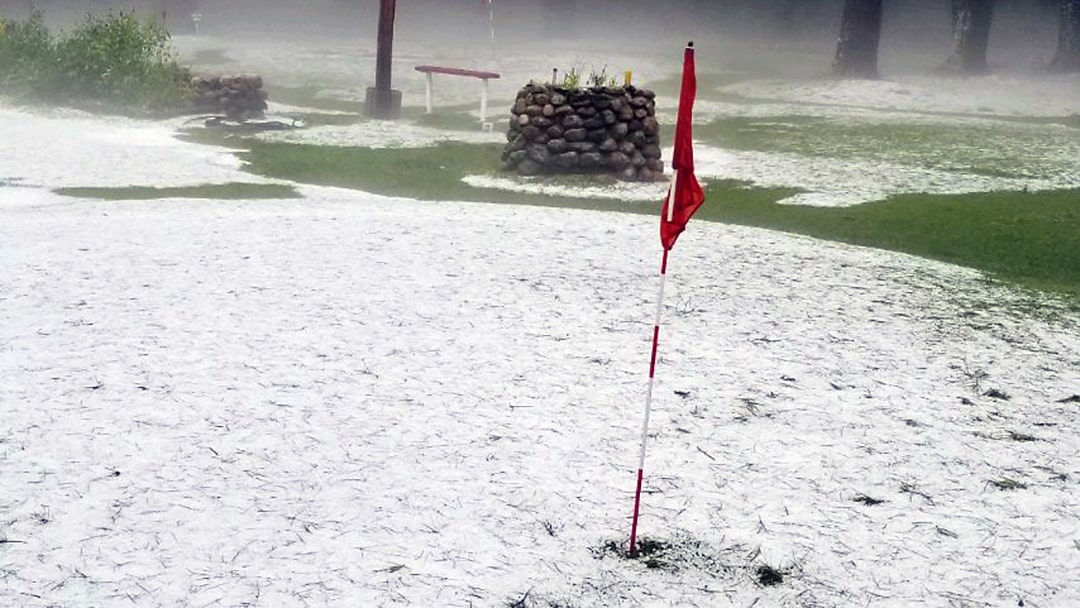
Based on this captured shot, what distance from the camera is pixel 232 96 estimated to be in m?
22.6

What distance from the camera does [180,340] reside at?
8180mm

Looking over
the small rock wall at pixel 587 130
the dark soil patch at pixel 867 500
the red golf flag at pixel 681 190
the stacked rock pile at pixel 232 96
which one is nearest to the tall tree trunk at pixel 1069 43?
the small rock wall at pixel 587 130

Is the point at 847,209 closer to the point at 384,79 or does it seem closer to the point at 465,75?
the point at 465,75

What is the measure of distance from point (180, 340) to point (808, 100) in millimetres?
23332

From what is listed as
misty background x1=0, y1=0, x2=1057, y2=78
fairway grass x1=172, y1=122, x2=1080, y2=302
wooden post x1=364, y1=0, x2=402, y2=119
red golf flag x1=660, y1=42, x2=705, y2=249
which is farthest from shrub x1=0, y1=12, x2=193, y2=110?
red golf flag x1=660, y1=42, x2=705, y2=249

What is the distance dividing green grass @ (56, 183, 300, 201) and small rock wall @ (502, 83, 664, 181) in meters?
3.76

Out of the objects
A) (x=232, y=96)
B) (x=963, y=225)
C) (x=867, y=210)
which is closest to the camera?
(x=963, y=225)

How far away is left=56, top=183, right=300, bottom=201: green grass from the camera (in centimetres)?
1411

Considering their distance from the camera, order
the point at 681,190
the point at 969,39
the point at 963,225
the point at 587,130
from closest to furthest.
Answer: the point at 681,190 → the point at 963,225 → the point at 587,130 → the point at 969,39

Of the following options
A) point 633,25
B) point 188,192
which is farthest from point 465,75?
point 633,25

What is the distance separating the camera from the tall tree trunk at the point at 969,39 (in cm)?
3288

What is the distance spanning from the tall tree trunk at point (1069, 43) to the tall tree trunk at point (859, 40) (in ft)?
19.1

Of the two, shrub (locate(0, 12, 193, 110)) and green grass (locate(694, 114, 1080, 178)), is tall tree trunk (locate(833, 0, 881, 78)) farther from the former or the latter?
shrub (locate(0, 12, 193, 110))

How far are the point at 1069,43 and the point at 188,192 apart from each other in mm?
27935
